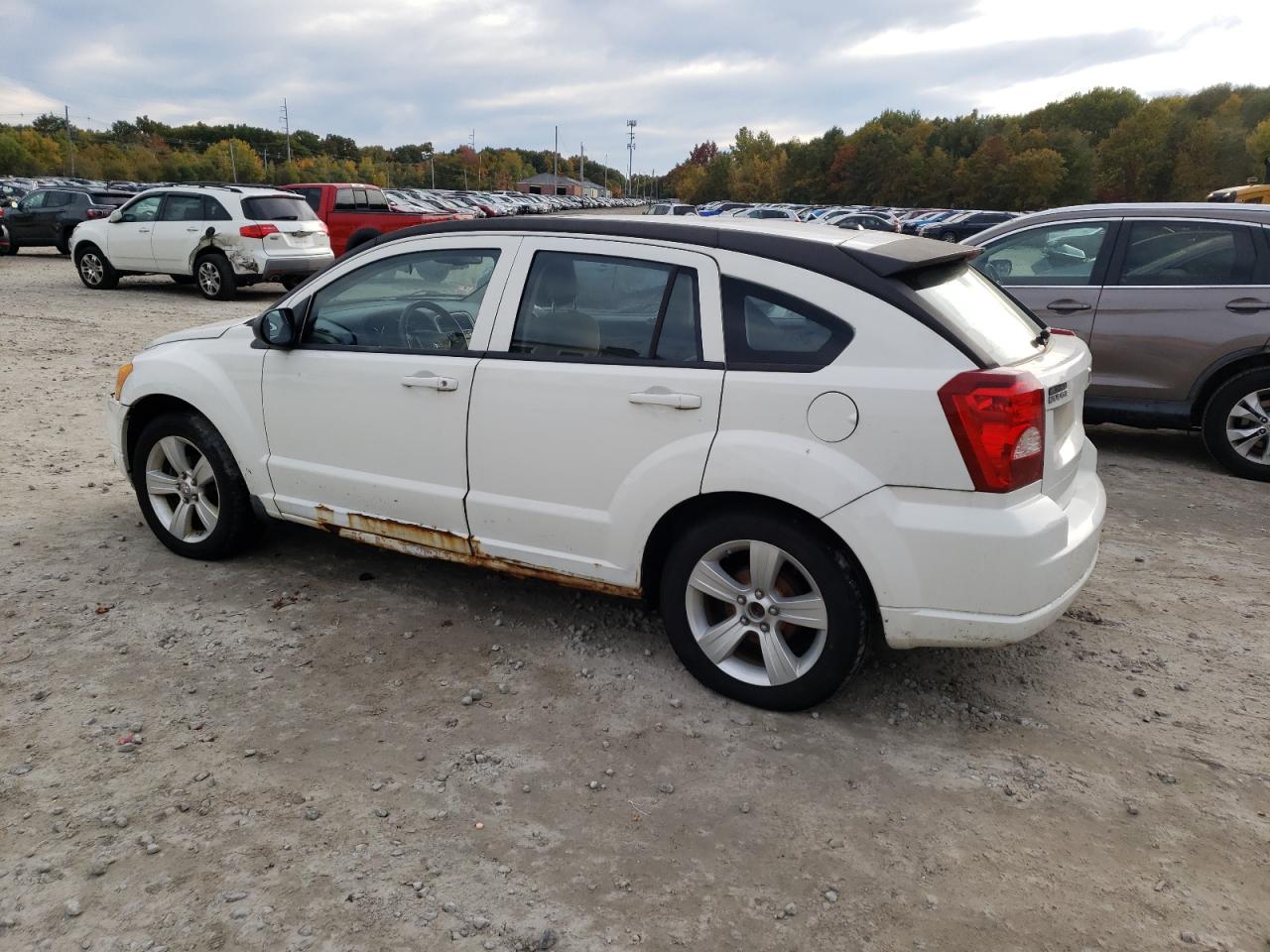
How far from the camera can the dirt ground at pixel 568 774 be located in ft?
8.30

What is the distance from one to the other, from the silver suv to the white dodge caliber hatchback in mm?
3273

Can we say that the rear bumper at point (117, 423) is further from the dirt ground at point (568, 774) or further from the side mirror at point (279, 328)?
the side mirror at point (279, 328)

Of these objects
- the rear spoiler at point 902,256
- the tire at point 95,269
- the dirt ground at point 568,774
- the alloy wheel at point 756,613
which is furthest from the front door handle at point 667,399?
the tire at point 95,269

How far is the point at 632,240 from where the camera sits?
3.61 metres

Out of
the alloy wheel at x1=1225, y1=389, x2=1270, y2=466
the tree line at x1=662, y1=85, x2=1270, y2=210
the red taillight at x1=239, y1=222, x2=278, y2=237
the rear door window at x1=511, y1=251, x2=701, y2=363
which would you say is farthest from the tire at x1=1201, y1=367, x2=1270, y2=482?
the tree line at x1=662, y1=85, x2=1270, y2=210

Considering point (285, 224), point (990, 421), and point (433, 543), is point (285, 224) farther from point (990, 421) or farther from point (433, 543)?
point (990, 421)

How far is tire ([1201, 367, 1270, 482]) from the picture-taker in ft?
21.0

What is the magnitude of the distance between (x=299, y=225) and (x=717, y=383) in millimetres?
13529

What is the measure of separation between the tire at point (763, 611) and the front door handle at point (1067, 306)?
4.74m

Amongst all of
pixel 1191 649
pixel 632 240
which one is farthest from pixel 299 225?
pixel 1191 649

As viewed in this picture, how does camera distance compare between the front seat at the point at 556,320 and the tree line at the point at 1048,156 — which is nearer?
the front seat at the point at 556,320

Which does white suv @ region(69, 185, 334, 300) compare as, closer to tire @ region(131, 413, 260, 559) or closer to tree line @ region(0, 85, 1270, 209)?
tire @ region(131, 413, 260, 559)

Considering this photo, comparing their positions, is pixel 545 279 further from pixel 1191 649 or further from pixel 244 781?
pixel 1191 649

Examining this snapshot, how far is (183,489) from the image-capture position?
4.80m
